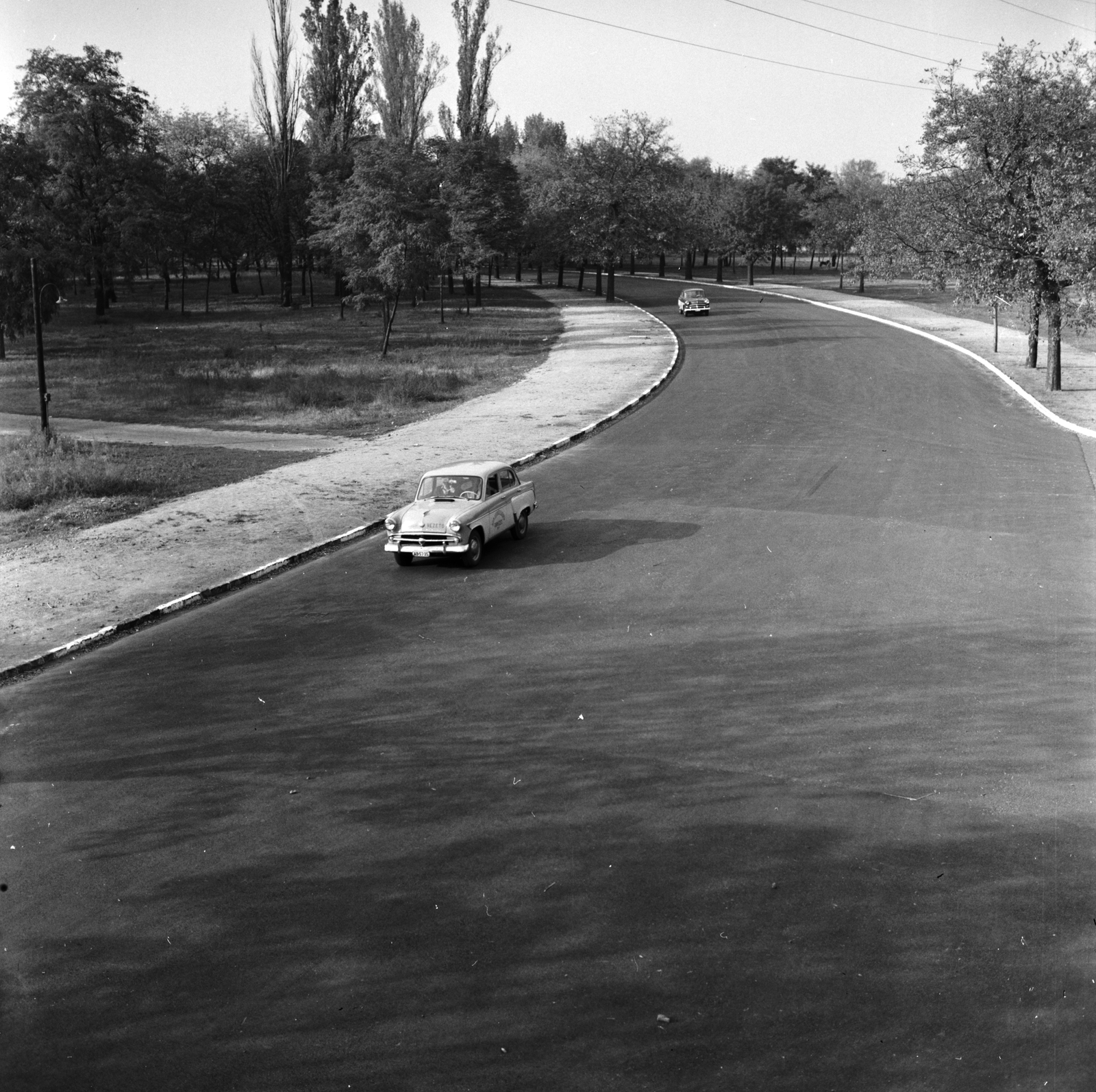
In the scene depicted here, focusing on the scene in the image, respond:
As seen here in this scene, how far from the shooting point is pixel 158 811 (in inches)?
357

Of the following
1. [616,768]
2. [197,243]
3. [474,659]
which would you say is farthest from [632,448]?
[197,243]

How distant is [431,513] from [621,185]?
57845mm

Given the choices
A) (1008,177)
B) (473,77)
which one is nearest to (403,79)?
(473,77)

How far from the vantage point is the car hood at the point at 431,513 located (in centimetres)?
1598

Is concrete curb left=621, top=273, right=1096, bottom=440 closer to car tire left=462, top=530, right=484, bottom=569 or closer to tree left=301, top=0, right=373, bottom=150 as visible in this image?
car tire left=462, top=530, right=484, bottom=569

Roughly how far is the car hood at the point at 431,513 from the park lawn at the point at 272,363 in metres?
11.8

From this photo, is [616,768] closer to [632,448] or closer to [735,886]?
[735,886]

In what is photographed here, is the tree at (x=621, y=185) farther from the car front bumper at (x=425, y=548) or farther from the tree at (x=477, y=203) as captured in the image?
the car front bumper at (x=425, y=548)

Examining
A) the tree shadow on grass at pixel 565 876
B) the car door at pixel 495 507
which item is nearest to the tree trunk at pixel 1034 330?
the car door at pixel 495 507

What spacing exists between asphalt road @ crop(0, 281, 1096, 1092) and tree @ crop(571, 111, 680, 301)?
2225 inches

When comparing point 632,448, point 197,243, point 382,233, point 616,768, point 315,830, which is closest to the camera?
point 315,830

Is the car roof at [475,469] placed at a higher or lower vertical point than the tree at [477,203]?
lower

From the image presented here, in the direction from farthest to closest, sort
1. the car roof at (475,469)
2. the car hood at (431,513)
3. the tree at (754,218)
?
the tree at (754,218)
the car roof at (475,469)
the car hood at (431,513)

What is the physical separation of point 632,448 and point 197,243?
52211mm
